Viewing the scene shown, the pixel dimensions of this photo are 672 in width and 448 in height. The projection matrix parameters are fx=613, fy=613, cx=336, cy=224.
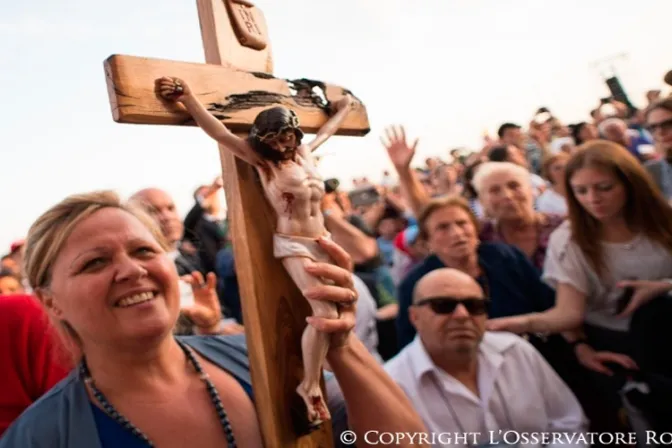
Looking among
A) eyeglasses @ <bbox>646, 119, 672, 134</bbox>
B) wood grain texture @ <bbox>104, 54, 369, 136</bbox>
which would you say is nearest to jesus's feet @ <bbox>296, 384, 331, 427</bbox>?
wood grain texture @ <bbox>104, 54, 369, 136</bbox>

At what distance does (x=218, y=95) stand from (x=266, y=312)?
0.57m

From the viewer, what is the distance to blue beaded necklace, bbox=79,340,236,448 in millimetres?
1349

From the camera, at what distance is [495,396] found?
264 cm

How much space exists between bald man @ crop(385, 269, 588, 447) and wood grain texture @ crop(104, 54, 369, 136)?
1.10 m

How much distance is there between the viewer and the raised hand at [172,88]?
1447mm

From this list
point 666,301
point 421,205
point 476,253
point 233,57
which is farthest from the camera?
point 421,205

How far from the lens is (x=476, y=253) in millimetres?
3326

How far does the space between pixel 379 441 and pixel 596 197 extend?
1943 mm

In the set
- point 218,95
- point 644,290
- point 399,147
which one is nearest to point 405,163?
point 399,147

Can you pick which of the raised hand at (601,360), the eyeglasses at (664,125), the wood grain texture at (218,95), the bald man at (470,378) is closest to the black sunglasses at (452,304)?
the bald man at (470,378)

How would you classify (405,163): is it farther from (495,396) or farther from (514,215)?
(495,396)

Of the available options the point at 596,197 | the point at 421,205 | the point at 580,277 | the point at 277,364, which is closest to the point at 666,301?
the point at 580,277

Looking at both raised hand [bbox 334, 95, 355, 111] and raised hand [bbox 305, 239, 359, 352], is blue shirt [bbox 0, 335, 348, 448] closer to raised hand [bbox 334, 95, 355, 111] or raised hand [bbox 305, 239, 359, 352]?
raised hand [bbox 305, 239, 359, 352]

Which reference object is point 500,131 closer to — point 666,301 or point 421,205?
point 421,205
